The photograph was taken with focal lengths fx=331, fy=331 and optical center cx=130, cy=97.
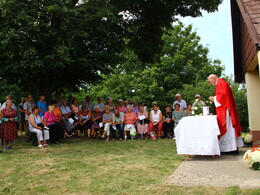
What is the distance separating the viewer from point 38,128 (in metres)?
11.5

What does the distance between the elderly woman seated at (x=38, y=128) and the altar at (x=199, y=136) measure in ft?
18.0

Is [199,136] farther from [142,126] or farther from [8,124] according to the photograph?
[8,124]

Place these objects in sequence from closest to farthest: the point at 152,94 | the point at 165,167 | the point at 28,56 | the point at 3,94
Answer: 1. the point at 165,167
2. the point at 28,56
3. the point at 3,94
4. the point at 152,94

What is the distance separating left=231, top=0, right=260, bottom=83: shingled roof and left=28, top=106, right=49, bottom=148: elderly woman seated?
7289 millimetres

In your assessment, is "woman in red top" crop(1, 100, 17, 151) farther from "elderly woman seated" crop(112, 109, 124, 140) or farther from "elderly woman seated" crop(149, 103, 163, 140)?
"elderly woman seated" crop(149, 103, 163, 140)

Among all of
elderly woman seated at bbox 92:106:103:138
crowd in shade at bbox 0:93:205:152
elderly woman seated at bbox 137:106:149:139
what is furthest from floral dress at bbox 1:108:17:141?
elderly woman seated at bbox 137:106:149:139

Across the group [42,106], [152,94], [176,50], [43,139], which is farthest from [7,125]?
[176,50]

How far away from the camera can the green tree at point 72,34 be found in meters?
12.9

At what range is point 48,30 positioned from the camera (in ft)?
43.7

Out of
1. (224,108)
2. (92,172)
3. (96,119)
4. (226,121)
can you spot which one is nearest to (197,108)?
(224,108)

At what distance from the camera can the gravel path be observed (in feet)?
17.7

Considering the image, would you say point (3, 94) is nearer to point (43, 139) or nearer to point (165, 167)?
point (43, 139)

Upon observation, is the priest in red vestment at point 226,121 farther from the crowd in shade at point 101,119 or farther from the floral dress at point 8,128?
the floral dress at point 8,128

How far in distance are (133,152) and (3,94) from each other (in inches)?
886
